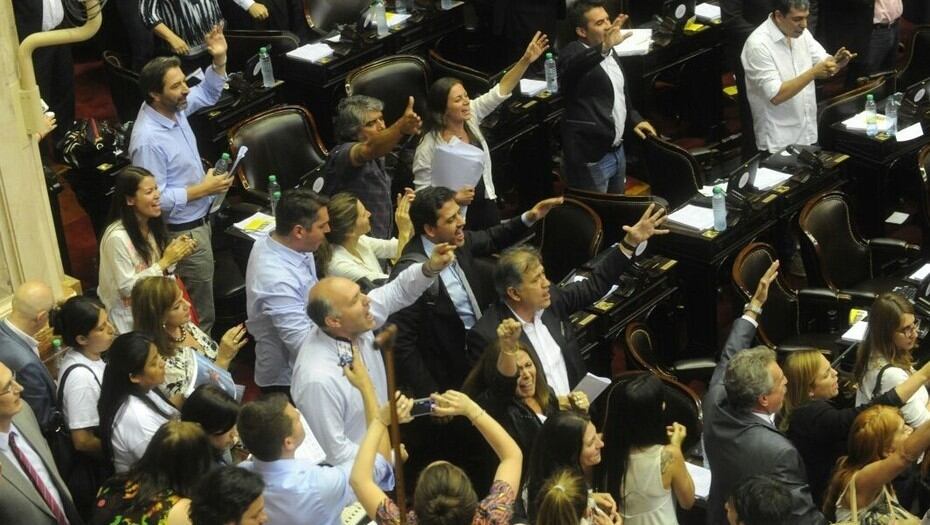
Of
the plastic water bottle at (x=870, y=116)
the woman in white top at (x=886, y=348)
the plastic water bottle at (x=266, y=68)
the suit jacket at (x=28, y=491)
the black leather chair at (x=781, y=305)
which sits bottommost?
the black leather chair at (x=781, y=305)

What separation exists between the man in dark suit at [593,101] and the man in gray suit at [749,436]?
2.88 metres

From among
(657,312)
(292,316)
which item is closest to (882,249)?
(657,312)

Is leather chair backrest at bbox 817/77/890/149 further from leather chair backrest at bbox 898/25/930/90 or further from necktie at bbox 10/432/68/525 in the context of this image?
necktie at bbox 10/432/68/525

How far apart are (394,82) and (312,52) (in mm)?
661

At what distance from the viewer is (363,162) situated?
24.2 ft

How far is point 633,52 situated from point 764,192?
4.86 ft

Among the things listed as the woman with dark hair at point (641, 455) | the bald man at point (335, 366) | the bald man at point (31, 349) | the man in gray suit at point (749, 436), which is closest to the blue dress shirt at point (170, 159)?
the bald man at point (31, 349)

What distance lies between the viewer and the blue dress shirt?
7281 millimetres

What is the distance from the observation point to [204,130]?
347 inches

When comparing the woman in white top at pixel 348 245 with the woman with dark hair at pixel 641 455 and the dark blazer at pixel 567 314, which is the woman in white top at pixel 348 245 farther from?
the woman with dark hair at pixel 641 455

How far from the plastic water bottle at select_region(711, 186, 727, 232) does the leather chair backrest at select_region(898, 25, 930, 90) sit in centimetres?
252

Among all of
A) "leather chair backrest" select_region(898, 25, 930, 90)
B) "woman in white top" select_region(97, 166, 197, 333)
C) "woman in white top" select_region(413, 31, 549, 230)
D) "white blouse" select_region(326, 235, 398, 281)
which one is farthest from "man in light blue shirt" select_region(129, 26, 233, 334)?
"leather chair backrest" select_region(898, 25, 930, 90)

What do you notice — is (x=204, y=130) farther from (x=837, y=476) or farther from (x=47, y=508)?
(x=837, y=476)

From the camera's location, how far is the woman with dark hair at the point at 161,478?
5031mm
